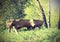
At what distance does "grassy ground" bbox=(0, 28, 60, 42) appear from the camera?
191cm

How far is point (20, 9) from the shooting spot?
6.42ft

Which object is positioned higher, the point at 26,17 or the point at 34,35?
the point at 26,17

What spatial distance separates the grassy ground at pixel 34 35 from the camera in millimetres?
1907

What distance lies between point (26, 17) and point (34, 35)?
0.18 m

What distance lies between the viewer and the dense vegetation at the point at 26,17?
191 centimetres

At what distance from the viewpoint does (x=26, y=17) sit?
1.93 metres

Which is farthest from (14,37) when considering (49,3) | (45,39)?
(49,3)

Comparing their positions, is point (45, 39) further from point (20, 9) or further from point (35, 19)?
point (20, 9)

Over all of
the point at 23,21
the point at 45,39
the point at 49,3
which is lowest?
the point at 45,39

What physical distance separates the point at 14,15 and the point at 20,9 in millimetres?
80

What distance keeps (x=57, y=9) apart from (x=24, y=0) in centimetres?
32

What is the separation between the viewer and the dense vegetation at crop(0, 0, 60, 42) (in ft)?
6.26

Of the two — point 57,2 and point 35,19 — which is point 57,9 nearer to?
point 57,2

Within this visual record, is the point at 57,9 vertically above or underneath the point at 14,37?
above
